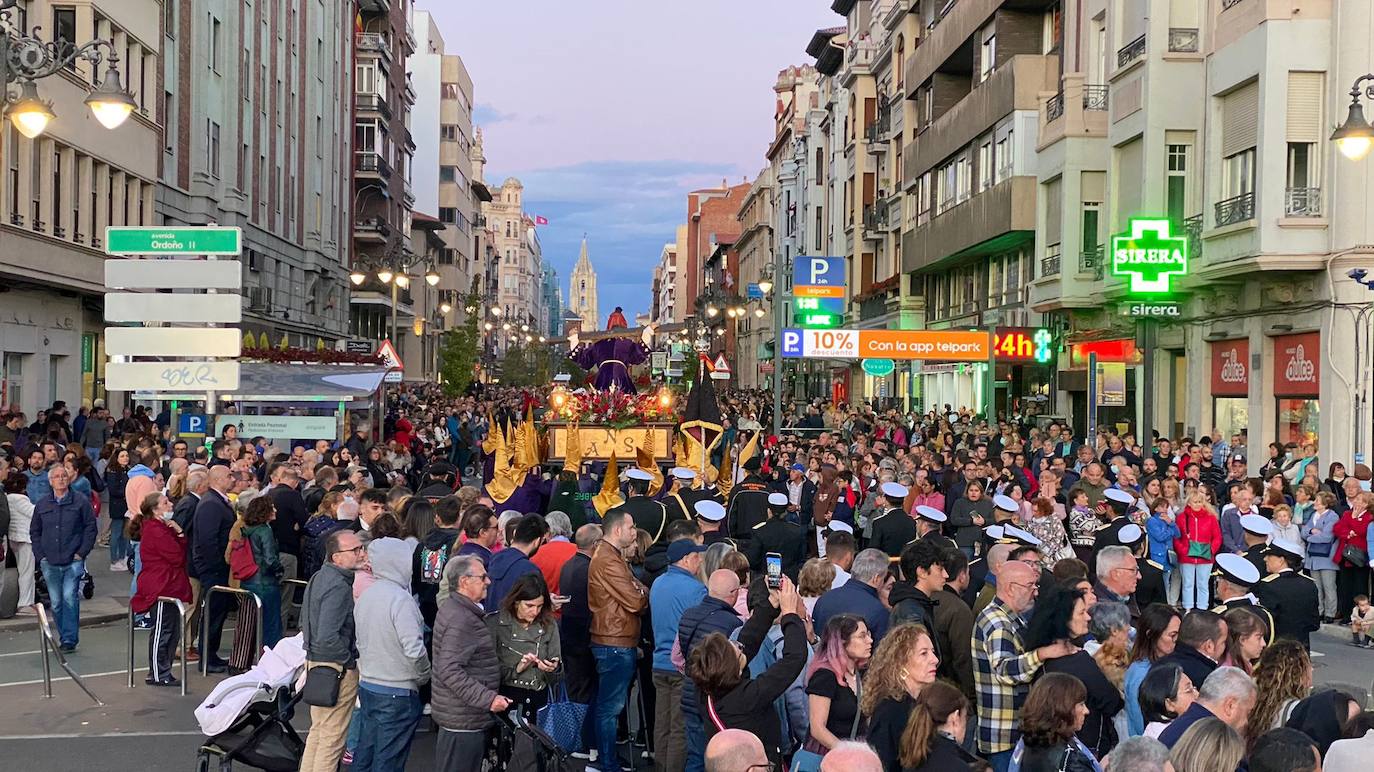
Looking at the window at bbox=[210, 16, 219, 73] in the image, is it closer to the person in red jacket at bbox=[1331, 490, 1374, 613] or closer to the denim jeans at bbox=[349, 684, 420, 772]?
the person in red jacket at bbox=[1331, 490, 1374, 613]

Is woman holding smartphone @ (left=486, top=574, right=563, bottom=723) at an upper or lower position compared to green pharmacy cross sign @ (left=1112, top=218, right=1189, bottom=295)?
lower

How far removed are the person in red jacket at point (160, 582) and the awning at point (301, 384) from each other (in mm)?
12748

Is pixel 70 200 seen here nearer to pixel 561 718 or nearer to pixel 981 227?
pixel 981 227

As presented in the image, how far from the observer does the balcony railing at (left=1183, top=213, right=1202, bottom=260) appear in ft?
82.1

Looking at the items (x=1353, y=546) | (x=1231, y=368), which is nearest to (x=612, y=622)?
(x=1353, y=546)

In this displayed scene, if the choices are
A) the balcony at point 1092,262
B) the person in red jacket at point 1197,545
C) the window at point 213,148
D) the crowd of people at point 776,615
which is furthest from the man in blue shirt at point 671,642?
the window at point 213,148

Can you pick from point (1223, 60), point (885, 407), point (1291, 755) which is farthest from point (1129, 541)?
point (885, 407)

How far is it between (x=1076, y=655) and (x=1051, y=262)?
86.6ft

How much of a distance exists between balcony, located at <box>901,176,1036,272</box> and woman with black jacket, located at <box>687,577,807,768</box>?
2839cm

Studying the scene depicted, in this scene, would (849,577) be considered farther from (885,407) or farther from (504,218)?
(504,218)

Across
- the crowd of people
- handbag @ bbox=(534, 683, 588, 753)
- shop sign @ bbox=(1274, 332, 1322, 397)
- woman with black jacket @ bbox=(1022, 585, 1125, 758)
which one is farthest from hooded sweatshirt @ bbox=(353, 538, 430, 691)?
shop sign @ bbox=(1274, 332, 1322, 397)

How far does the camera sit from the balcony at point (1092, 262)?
30219mm

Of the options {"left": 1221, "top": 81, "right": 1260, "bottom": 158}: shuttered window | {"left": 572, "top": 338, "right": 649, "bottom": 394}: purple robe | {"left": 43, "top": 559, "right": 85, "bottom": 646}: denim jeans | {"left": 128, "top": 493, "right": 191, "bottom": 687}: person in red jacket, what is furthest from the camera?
{"left": 572, "top": 338, "right": 649, "bottom": 394}: purple robe

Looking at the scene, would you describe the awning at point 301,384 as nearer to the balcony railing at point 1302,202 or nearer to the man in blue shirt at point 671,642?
the balcony railing at point 1302,202
